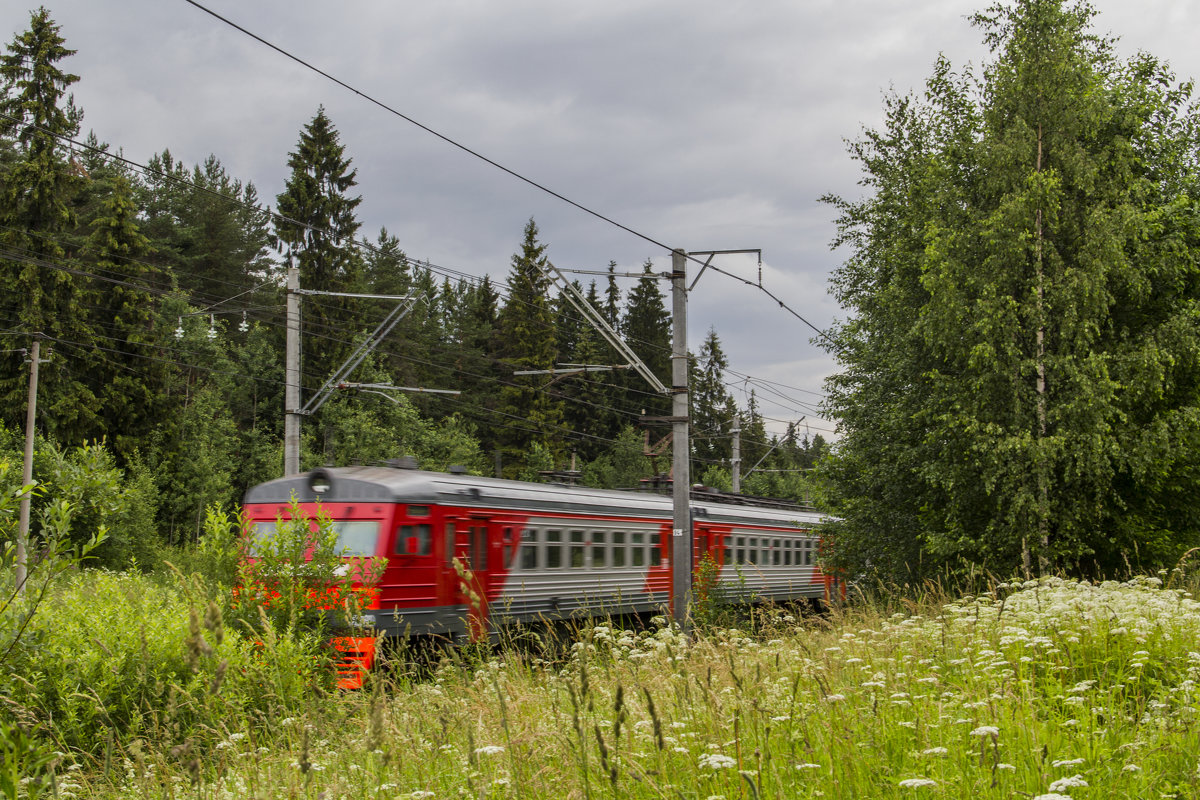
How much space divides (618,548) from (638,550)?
2.19 feet

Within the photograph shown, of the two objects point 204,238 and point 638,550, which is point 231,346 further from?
point 638,550

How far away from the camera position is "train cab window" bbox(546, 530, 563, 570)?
15070 millimetres

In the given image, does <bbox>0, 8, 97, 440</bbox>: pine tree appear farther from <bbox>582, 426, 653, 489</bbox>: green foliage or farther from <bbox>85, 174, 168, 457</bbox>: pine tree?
<bbox>582, 426, 653, 489</bbox>: green foliage

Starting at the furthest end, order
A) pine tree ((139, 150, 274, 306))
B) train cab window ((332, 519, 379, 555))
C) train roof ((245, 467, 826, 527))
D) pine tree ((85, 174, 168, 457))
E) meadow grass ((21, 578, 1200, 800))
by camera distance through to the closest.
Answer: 1. pine tree ((139, 150, 274, 306))
2. pine tree ((85, 174, 168, 457))
3. train roof ((245, 467, 826, 527))
4. train cab window ((332, 519, 379, 555))
5. meadow grass ((21, 578, 1200, 800))

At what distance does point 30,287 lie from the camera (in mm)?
32344

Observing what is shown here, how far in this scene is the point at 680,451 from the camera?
1532 cm

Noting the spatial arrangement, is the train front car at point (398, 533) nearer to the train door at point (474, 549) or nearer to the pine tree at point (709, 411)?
the train door at point (474, 549)

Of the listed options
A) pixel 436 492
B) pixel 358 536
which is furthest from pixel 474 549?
pixel 358 536

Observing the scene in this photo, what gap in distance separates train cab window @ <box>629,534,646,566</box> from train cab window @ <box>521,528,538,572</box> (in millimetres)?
2893

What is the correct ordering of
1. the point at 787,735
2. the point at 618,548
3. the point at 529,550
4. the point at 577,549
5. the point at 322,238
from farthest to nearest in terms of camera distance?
the point at 322,238, the point at 618,548, the point at 577,549, the point at 529,550, the point at 787,735

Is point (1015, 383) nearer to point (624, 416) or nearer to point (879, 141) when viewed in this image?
point (879, 141)

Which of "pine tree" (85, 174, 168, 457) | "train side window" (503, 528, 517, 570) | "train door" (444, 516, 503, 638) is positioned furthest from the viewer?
"pine tree" (85, 174, 168, 457)

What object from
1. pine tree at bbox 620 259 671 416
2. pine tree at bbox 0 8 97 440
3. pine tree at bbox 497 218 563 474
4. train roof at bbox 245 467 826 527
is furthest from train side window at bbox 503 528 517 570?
pine tree at bbox 620 259 671 416

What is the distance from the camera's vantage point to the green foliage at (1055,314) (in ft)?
49.0
